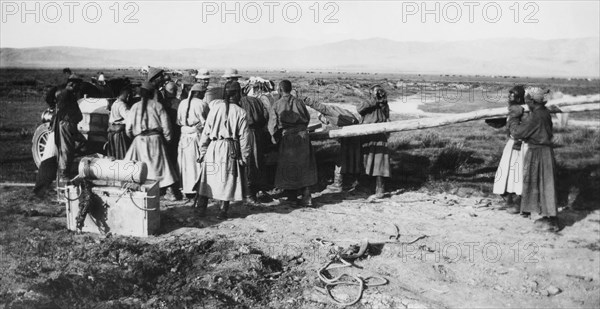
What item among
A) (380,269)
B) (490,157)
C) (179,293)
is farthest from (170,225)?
(490,157)

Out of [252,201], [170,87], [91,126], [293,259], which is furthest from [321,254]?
[91,126]

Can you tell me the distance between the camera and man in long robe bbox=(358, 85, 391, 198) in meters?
8.40

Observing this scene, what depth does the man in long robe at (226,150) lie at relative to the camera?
6.98 metres

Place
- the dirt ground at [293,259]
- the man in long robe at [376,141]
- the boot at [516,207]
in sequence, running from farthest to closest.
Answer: the man in long robe at [376,141], the boot at [516,207], the dirt ground at [293,259]

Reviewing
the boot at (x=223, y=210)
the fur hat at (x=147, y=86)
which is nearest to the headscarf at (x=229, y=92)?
the fur hat at (x=147, y=86)

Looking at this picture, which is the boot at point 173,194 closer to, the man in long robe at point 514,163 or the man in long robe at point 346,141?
the man in long robe at point 346,141

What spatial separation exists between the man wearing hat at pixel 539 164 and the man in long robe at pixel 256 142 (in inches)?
162

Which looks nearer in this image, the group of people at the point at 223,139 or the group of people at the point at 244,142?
the group of people at the point at 244,142

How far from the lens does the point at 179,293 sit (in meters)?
4.74

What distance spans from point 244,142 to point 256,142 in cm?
110

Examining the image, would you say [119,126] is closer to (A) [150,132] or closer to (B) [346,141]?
(A) [150,132]

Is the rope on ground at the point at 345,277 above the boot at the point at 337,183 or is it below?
below

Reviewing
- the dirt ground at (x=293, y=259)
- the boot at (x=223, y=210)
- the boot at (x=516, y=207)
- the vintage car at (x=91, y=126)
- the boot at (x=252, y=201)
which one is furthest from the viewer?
the vintage car at (x=91, y=126)

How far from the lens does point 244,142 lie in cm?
705
